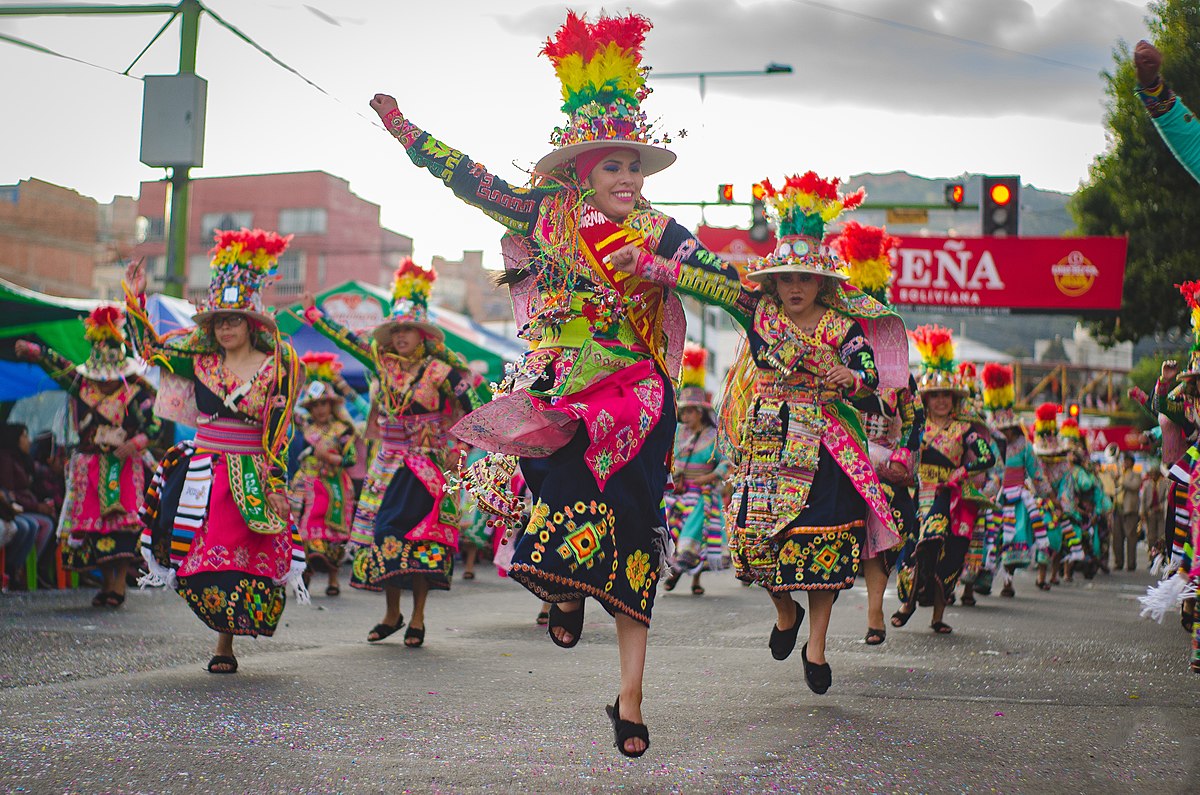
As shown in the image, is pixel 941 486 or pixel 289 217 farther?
pixel 289 217

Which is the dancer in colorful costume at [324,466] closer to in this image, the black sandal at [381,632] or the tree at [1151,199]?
the black sandal at [381,632]

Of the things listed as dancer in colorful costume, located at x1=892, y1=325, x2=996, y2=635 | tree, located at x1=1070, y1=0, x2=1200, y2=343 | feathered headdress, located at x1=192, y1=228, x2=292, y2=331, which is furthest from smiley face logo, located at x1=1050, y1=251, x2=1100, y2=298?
feathered headdress, located at x1=192, y1=228, x2=292, y2=331

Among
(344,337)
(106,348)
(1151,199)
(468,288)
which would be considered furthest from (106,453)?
(468,288)

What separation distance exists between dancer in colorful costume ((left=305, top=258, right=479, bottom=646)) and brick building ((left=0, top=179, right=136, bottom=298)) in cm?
3167

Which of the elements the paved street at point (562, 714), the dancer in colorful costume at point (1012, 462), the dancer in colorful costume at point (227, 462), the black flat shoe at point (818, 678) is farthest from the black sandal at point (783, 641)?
the dancer in colorful costume at point (1012, 462)

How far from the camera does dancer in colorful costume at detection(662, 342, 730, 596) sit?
46.2ft

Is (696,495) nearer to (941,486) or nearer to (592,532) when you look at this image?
(941,486)

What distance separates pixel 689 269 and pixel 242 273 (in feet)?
11.2

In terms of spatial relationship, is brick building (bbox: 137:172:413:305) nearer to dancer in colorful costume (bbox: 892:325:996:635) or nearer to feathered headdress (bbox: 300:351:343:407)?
feathered headdress (bbox: 300:351:343:407)

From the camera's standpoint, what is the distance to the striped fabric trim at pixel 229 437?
7.00m

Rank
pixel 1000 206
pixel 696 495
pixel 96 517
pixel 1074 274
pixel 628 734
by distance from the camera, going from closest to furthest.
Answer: pixel 628 734 < pixel 96 517 < pixel 696 495 < pixel 1000 206 < pixel 1074 274

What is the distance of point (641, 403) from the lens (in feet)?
15.5

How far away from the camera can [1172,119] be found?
18.2ft

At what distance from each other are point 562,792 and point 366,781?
62cm
